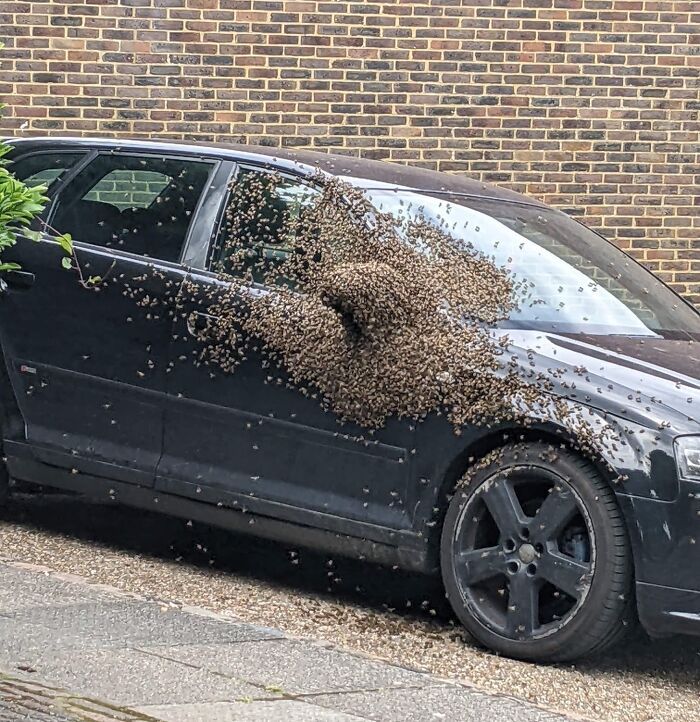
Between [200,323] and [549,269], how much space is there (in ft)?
4.33

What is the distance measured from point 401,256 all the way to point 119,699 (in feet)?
6.38

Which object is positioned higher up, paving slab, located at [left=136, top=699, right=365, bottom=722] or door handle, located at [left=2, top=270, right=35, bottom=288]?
door handle, located at [left=2, top=270, right=35, bottom=288]

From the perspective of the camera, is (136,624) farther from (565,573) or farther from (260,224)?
(260,224)

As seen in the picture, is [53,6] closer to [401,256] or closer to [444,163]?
[444,163]

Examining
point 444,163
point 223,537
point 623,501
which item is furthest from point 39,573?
point 444,163

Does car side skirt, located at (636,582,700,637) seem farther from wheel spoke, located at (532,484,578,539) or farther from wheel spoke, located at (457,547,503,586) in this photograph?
wheel spoke, located at (457,547,503,586)

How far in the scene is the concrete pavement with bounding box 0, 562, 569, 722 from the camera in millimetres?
3816

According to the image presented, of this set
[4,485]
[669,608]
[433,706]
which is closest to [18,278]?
[4,485]

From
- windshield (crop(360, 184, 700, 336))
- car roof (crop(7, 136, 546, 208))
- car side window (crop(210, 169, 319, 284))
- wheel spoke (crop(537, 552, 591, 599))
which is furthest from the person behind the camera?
car roof (crop(7, 136, 546, 208))

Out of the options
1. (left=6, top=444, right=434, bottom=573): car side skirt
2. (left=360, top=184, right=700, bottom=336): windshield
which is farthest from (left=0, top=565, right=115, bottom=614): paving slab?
(left=360, top=184, right=700, bottom=336): windshield

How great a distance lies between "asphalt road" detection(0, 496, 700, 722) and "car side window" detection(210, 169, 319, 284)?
1.21 m

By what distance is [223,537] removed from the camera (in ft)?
21.4

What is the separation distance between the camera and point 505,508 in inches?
184

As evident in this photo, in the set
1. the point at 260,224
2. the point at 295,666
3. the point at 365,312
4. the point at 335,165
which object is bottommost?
the point at 295,666
